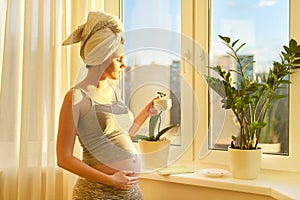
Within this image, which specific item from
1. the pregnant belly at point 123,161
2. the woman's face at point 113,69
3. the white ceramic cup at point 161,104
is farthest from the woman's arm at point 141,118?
the woman's face at point 113,69

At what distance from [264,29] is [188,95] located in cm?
50

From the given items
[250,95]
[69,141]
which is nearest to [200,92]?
[250,95]

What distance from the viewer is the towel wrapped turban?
146 cm

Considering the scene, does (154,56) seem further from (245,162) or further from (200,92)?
(245,162)

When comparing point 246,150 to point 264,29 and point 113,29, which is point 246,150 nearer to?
point 264,29

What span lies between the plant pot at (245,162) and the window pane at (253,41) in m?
0.17

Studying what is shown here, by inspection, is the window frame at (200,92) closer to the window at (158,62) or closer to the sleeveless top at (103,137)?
the window at (158,62)

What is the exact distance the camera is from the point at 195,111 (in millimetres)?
1985

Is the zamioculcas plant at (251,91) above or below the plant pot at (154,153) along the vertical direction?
above

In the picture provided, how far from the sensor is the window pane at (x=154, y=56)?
2033 millimetres

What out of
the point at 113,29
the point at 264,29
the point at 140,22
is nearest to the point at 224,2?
the point at 264,29

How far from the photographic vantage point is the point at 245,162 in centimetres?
165

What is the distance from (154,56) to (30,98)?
68cm

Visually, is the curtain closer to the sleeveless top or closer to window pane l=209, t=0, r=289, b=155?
the sleeveless top
